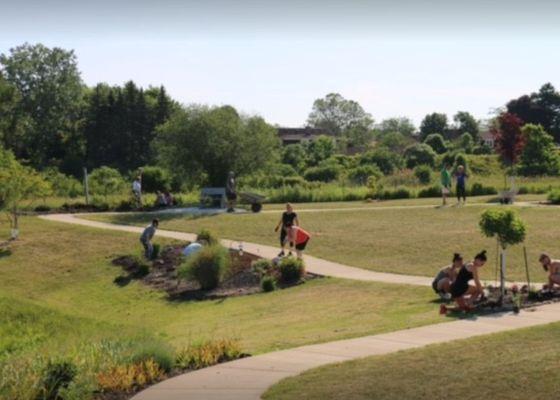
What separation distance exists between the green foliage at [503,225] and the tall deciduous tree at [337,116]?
412 feet

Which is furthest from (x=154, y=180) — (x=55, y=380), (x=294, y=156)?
(x=55, y=380)

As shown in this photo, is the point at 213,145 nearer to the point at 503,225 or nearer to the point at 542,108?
the point at 503,225

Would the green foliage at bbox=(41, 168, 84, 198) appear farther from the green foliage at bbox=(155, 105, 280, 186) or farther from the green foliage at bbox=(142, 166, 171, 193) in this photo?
the green foliage at bbox=(155, 105, 280, 186)

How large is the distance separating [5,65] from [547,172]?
178 ft

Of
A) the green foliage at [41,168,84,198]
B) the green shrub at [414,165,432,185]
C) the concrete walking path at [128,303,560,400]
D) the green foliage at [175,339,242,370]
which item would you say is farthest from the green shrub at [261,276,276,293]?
the green shrub at [414,165,432,185]

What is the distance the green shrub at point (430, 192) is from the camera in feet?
129

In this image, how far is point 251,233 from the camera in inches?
1081

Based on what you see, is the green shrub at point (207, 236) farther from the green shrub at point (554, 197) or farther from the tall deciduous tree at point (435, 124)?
the tall deciduous tree at point (435, 124)

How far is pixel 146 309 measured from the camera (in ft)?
66.4

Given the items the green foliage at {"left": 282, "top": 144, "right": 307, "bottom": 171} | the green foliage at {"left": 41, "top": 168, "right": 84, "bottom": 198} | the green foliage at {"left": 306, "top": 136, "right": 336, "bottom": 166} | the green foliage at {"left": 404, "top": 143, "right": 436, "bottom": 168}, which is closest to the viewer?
the green foliage at {"left": 41, "top": 168, "right": 84, "bottom": 198}

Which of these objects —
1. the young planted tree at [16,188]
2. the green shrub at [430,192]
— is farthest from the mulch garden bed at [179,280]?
the green shrub at [430,192]

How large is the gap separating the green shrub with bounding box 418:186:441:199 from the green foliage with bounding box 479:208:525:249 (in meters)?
23.5

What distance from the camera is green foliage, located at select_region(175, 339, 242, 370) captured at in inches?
437

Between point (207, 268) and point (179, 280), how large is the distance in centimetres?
139
